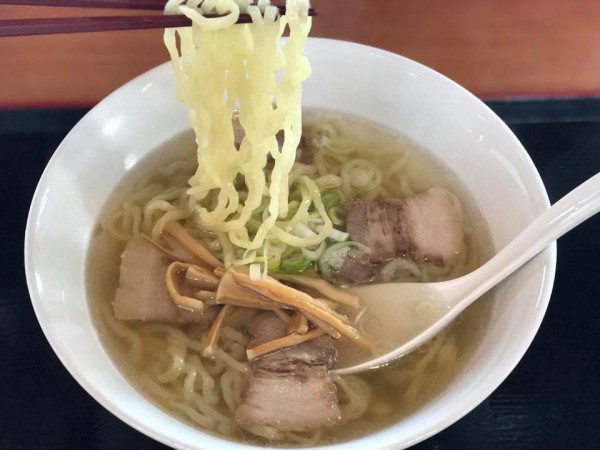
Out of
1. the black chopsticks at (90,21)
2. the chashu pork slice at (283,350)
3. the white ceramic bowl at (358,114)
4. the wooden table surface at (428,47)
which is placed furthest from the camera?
the wooden table surface at (428,47)

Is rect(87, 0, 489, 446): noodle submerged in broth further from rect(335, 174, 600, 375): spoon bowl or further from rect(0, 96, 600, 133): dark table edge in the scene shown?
rect(0, 96, 600, 133): dark table edge

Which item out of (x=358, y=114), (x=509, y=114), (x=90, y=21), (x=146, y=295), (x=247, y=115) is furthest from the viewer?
(x=509, y=114)

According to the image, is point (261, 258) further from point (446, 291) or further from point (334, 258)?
point (446, 291)

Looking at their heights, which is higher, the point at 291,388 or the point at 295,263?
the point at 295,263

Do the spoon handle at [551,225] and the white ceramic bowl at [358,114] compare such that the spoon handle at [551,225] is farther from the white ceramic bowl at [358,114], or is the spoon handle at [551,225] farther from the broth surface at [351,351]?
the broth surface at [351,351]

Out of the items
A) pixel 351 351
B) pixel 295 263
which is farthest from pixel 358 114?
pixel 351 351

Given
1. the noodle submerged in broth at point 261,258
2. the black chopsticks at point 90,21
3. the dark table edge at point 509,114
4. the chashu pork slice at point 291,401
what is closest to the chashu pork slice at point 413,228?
the noodle submerged in broth at point 261,258
